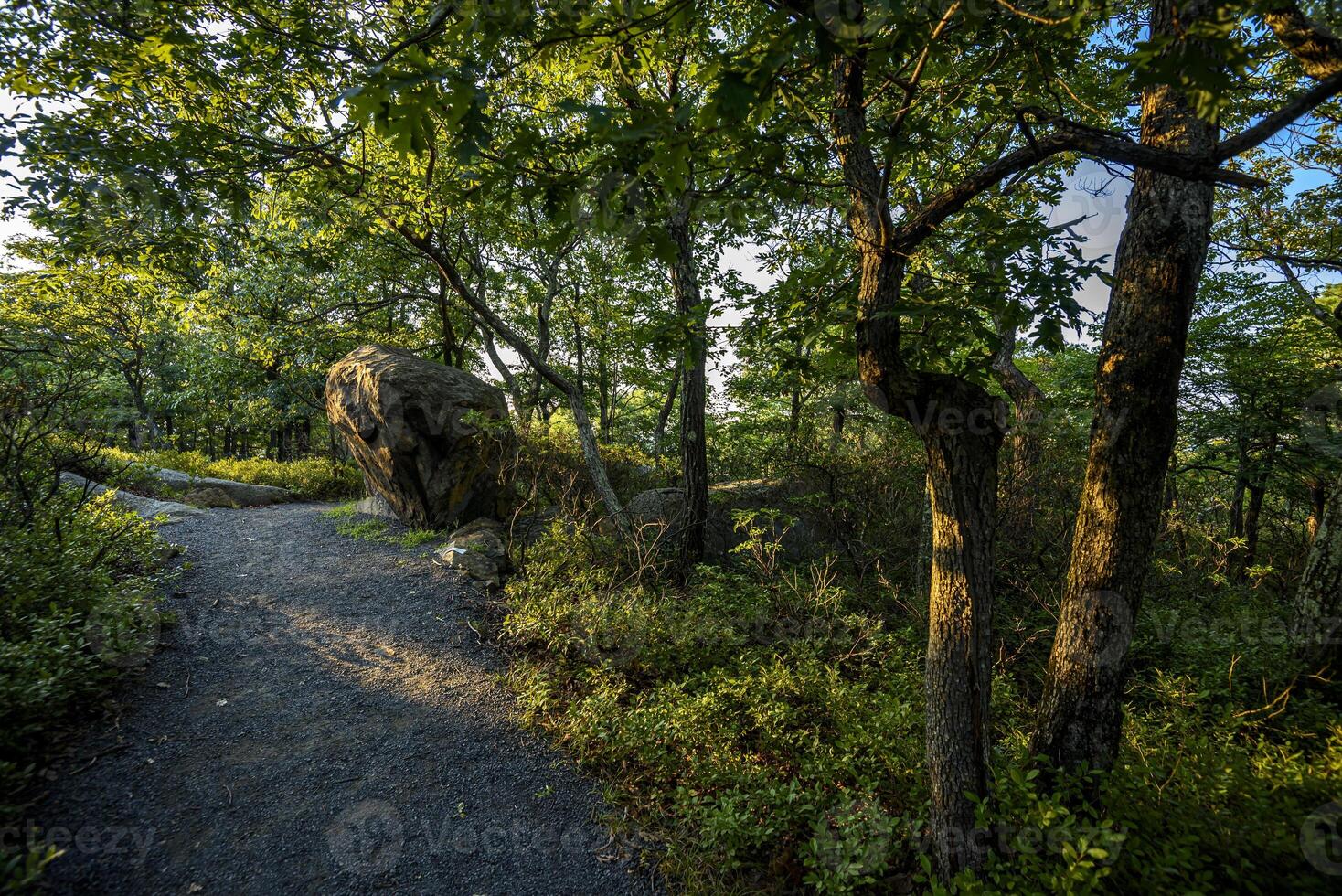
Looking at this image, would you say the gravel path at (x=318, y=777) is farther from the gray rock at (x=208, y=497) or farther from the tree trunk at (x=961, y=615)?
the gray rock at (x=208, y=497)

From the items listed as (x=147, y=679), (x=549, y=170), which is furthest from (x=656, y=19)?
(x=147, y=679)

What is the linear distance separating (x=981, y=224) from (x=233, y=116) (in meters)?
6.49

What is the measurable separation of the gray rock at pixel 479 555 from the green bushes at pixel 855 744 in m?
0.76

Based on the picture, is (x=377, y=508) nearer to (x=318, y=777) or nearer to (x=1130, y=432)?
(x=318, y=777)

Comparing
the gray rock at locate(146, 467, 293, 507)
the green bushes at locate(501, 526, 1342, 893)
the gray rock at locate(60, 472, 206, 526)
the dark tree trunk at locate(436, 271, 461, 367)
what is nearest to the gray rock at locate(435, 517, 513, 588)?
the green bushes at locate(501, 526, 1342, 893)

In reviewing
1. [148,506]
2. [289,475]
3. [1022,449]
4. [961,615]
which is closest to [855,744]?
[961,615]

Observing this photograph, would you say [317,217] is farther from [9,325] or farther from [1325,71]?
[9,325]

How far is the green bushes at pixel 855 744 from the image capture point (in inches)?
96.2

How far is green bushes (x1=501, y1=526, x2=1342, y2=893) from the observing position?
8.02 ft

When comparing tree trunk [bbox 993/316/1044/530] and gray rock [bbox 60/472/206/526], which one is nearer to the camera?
tree trunk [bbox 993/316/1044/530]

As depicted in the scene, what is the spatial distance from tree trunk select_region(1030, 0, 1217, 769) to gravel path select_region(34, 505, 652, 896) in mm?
2820

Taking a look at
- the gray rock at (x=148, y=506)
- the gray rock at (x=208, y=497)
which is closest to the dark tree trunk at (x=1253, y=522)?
the gray rock at (x=148, y=506)

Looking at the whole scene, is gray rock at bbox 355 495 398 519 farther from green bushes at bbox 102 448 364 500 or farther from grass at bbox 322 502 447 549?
green bushes at bbox 102 448 364 500

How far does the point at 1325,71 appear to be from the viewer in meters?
2.14
